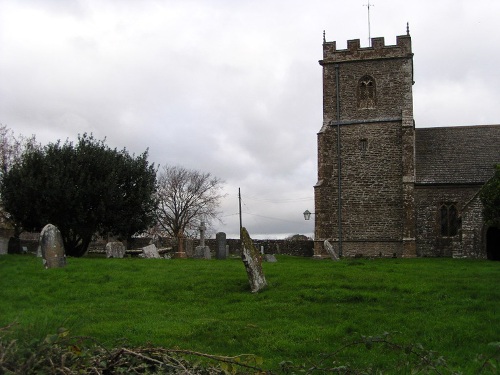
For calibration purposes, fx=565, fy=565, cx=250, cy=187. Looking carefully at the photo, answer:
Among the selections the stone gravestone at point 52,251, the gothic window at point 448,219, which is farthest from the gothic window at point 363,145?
the stone gravestone at point 52,251

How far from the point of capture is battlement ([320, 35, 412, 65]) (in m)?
30.8

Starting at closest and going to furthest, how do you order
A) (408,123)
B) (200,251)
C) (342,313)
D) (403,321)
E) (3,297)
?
(403,321) < (342,313) < (3,297) < (200,251) < (408,123)

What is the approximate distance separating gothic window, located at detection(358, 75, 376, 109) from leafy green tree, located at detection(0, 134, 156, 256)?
12396 mm

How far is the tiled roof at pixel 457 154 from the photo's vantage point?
30062 millimetres

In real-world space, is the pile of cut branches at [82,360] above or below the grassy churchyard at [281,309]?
above

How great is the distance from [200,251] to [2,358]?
23.4 meters

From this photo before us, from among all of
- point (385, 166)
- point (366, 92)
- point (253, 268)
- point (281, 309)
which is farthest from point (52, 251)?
point (366, 92)

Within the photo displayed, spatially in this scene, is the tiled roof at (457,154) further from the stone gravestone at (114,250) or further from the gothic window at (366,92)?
the stone gravestone at (114,250)

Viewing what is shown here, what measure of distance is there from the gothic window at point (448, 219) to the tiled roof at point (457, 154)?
1337mm

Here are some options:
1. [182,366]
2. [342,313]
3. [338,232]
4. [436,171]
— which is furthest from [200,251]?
[182,366]

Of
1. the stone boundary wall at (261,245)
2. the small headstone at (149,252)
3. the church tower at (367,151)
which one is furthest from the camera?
the stone boundary wall at (261,245)

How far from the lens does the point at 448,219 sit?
30.0m

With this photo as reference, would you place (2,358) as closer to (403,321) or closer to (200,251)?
(403,321)

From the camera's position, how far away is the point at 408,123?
29891 mm
